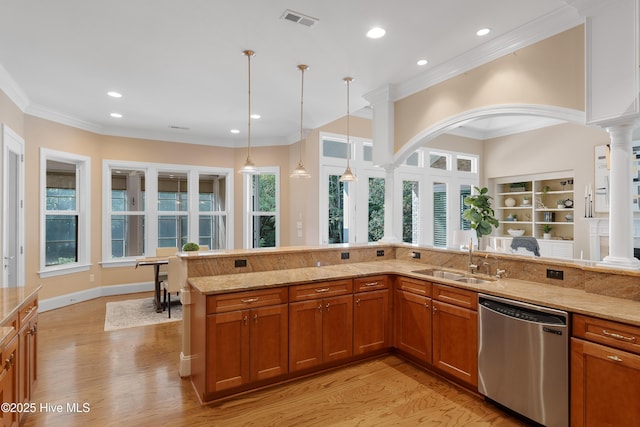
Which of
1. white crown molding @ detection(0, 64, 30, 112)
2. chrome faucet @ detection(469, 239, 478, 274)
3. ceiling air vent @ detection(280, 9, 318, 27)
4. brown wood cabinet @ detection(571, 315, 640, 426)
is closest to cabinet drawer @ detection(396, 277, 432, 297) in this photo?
chrome faucet @ detection(469, 239, 478, 274)

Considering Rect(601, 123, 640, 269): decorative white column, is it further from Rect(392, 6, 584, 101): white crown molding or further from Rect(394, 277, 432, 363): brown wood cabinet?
Rect(394, 277, 432, 363): brown wood cabinet

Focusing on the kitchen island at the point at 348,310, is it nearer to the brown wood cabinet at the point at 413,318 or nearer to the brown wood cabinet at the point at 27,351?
the brown wood cabinet at the point at 413,318

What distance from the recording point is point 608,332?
203 centimetres

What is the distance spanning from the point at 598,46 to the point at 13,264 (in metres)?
6.94

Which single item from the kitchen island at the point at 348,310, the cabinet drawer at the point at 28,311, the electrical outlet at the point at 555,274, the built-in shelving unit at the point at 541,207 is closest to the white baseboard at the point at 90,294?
the cabinet drawer at the point at 28,311

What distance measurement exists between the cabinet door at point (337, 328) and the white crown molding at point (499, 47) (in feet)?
8.66

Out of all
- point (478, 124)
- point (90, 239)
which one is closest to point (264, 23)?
point (90, 239)

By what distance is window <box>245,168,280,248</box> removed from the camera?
7.32 m

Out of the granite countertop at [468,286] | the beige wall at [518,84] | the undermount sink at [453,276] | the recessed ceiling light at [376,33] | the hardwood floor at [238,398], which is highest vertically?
the recessed ceiling light at [376,33]

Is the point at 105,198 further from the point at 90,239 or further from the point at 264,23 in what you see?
the point at 264,23

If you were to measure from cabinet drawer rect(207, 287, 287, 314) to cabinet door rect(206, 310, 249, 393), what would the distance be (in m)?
0.05

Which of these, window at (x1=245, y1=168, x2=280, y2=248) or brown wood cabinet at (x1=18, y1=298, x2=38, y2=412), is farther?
window at (x1=245, y1=168, x2=280, y2=248)

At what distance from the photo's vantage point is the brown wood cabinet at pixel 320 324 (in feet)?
9.95

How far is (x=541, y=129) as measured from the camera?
7.21 metres
